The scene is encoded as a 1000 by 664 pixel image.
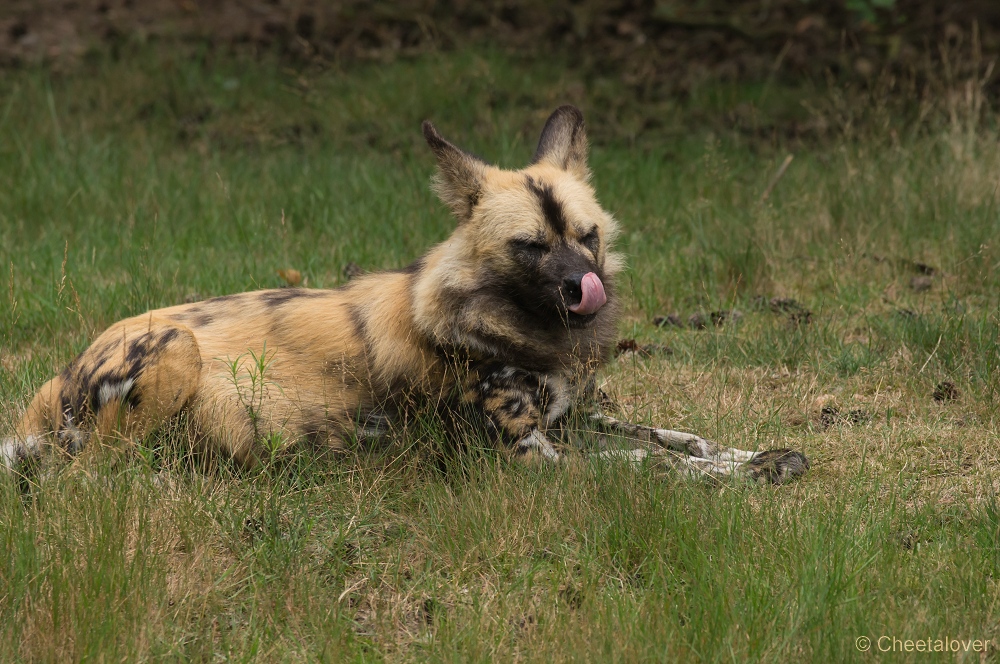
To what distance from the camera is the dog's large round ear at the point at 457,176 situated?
4277mm

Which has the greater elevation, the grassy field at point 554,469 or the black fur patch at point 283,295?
the black fur patch at point 283,295

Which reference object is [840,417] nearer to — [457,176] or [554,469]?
[554,469]

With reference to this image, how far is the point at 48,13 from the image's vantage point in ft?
36.7

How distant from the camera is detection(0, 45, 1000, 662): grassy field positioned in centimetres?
295

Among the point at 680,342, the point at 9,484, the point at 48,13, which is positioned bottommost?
the point at 680,342

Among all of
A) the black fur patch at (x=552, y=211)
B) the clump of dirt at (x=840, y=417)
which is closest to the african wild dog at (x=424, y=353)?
the black fur patch at (x=552, y=211)

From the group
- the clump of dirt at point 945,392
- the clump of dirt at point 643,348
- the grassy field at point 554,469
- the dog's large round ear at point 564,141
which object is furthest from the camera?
the clump of dirt at point 643,348

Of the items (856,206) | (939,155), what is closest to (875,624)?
(856,206)

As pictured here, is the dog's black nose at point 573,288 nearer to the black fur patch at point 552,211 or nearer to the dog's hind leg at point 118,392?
the black fur patch at point 552,211

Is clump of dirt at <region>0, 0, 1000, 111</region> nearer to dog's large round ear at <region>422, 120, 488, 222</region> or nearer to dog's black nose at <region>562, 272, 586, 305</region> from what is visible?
dog's large round ear at <region>422, 120, 488, 222</region>

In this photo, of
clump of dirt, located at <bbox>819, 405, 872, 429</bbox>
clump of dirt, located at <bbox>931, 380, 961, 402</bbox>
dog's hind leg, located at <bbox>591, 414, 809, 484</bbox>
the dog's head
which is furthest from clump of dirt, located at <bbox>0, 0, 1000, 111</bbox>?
dog's hind leg, located at <bbox>591, 414, 809, 484</bbox>

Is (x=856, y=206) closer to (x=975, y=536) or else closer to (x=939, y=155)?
(x=939, y=155)

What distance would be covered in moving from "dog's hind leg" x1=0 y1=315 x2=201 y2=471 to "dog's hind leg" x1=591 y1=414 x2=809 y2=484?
1.63 meters

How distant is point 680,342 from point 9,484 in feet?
10.6
